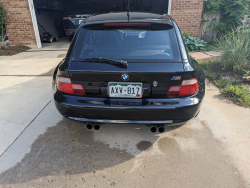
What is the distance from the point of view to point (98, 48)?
2207 millimetres

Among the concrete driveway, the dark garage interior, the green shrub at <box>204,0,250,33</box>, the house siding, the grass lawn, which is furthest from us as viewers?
the dark garage interior

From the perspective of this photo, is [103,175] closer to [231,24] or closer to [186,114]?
[186,114]

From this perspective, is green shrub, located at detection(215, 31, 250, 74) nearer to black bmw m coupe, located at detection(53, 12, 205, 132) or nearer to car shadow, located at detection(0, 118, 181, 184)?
black bmw m coupe, located at detection(53, 12, 205, 132)

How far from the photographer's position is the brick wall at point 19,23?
7562 mm

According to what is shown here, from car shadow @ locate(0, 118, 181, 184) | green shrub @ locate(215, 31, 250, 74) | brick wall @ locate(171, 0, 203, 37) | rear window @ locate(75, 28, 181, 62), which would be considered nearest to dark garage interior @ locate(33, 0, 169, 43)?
brick wall @ locate(171, 0, 203, 37)

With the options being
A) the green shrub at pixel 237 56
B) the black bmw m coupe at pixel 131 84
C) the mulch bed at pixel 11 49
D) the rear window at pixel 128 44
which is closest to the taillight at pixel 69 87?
the black bmw m coupe at pixel 131 84

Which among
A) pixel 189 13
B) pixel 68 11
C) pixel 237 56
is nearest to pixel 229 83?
pixel 237 56

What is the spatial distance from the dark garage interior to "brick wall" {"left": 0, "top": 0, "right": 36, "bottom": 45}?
1.76 m

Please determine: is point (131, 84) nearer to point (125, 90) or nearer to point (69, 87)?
point (125, 90)

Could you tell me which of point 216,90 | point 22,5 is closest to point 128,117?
point 216,90

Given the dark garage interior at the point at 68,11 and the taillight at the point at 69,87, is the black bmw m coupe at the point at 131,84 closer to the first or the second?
the taillight at the point at 69,87

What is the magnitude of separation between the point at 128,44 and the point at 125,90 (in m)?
0.63

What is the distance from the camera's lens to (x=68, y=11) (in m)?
9.82

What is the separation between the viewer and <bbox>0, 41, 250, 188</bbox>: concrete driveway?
6.13 ft
